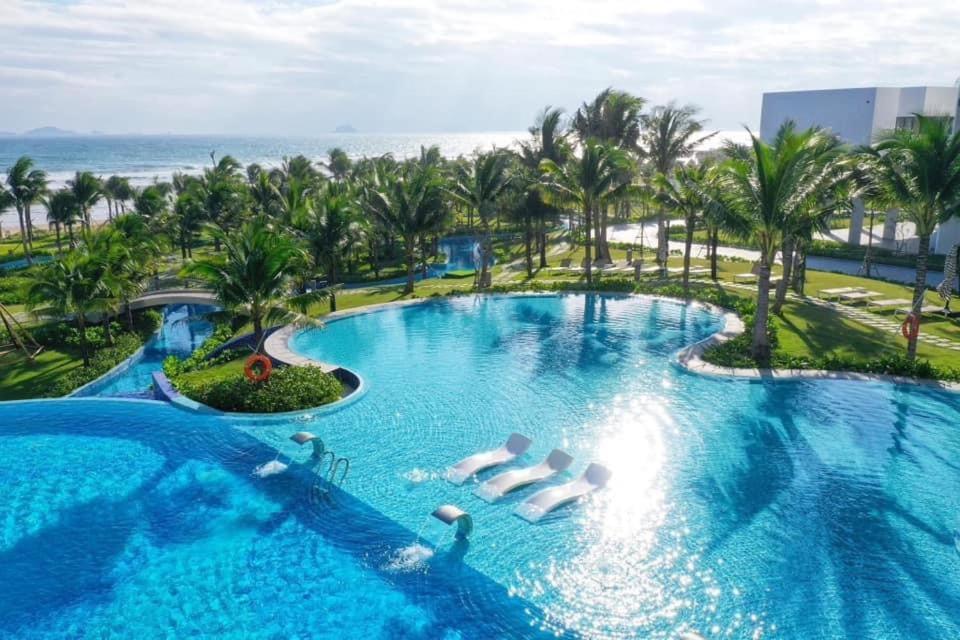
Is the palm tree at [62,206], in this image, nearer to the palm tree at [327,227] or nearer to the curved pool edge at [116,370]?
the palm tree at [327,227]

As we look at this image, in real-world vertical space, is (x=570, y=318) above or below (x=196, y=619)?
above

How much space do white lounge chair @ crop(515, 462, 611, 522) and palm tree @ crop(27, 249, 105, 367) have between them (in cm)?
1608

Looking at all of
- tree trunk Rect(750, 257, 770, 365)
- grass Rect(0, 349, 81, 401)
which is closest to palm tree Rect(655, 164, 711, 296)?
tree trunk Rect(750, 257, 770, 365)

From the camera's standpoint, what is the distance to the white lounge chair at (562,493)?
12.4 metres

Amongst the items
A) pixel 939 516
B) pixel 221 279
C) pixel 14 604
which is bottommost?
pixel 14 604

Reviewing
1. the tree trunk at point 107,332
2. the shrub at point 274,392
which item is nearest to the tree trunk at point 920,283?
the shrub at point 274,392

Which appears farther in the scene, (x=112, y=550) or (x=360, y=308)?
(x=360, y=308)

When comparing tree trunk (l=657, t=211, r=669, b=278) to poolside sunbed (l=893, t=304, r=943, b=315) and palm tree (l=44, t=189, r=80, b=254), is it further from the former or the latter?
palm tree (l=44, t=189, r=80, b=254)

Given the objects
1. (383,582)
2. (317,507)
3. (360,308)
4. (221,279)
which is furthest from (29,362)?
(383,582)

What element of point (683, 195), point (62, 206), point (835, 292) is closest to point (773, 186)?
point (683, 195)

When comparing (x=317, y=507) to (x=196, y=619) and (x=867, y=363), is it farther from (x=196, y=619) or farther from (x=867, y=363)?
(x=867, y=363)

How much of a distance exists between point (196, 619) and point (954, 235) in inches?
1578

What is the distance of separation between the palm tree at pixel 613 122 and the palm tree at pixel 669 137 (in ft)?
4.68

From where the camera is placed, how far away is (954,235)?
119 ft
